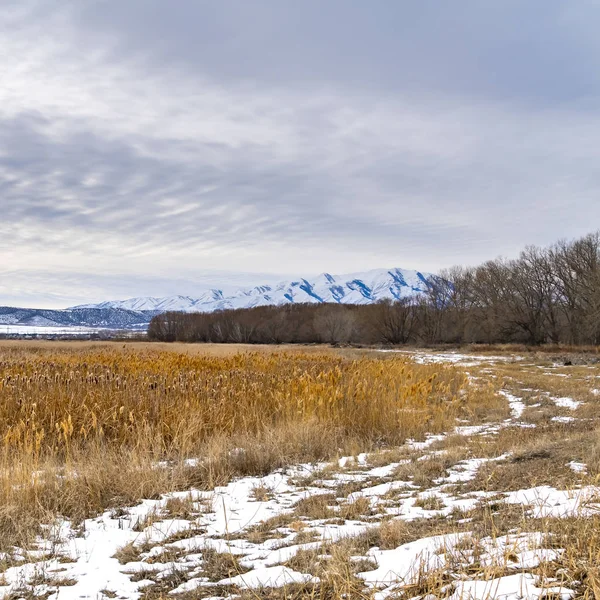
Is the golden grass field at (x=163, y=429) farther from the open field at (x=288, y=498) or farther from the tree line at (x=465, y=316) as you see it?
the tree line at (x=465, y=316)

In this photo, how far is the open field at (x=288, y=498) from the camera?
254 cm

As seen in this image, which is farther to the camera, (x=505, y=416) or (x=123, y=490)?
(x=505, y=416)

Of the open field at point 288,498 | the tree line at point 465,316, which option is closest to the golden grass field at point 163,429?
the open field at point 288,498

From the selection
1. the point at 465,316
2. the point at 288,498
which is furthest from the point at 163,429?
the point at 465,316

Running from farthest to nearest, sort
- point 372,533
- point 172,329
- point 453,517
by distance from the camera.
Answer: point 172,329 → point 453,517 → point 372,533

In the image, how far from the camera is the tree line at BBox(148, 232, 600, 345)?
46.1 meters

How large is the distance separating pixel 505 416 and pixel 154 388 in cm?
644

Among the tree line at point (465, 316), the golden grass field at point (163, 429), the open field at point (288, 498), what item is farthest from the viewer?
the tree line at point (465, 316)

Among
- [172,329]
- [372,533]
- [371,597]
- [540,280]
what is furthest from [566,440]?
[172,329]

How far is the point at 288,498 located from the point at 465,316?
211 ft

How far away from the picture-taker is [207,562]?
116 inches

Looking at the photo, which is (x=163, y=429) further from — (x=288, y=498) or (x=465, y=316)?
(x=465, y=316)

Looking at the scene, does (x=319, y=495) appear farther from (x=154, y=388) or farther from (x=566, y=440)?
(x=154, y=388)

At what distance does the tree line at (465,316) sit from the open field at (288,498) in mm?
36511
